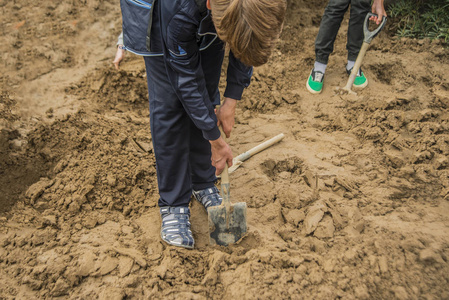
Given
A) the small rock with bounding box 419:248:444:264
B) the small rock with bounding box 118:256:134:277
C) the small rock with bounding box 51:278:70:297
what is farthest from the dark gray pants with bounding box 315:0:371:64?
the small rock with bounding box 51:278:70:297

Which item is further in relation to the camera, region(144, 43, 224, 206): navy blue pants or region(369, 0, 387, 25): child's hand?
region(369, 0, 387, 25): child's hand

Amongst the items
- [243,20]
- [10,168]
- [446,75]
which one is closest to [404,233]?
[243,20]

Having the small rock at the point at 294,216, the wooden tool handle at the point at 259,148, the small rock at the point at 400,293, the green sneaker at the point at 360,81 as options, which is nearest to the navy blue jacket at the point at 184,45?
the small rock at the point at 294,216

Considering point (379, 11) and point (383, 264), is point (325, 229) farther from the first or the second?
point (379, 11)

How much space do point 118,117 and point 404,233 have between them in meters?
2.56

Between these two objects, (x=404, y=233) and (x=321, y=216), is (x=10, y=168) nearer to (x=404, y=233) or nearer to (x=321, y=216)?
(x=321, y=216)

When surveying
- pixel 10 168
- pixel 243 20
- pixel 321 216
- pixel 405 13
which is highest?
pixel 243 20

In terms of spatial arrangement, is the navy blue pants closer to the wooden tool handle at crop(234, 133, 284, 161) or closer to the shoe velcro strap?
the shoe velcro strap

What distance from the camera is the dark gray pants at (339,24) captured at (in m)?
3.73

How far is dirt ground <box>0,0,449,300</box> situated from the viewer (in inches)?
81.7

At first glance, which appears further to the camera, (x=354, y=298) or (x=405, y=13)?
(x=405, y=13)

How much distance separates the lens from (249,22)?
1.45 meters

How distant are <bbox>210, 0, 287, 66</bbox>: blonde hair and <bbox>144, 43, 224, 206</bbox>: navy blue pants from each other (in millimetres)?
550

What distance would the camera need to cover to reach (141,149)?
3.25 m
